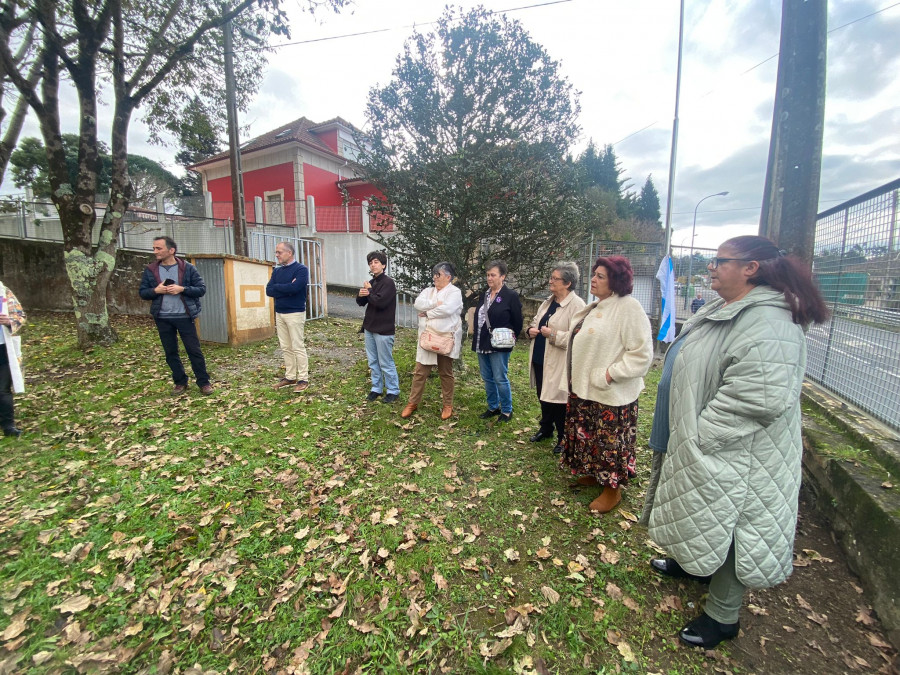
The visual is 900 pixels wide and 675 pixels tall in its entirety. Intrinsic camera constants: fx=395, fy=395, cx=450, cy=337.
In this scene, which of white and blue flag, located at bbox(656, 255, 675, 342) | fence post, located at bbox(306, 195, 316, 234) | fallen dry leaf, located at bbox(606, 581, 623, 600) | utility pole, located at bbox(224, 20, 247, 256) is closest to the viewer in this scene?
fallen dry leaf, located at bbox(606, 581, 623, 600)

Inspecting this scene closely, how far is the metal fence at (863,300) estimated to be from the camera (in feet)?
9.71

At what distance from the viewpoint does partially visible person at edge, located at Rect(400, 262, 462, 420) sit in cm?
485

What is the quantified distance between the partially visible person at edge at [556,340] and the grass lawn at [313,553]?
0.48m

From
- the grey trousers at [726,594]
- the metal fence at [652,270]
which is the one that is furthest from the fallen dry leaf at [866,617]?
the metal fence at [652,270]

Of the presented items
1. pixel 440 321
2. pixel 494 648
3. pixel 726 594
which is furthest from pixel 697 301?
pixel 494 648

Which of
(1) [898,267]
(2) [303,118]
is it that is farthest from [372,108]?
(2) [303,118]

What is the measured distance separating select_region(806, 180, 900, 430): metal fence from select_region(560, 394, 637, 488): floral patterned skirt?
1888 mm

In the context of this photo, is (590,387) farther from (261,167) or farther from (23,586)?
(261,167)

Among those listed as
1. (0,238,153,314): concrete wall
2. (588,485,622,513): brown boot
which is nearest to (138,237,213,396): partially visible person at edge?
(588,485,622,513): brown boot

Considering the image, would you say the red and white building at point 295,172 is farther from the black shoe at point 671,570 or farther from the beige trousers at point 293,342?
the black shoe at point 671,570

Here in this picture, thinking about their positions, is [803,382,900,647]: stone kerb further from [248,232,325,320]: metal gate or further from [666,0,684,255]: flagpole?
[248,232,325,320]: metal gate

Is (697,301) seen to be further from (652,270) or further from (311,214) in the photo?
(311,214)

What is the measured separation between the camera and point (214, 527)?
3.03 meters

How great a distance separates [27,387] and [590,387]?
7569mm
